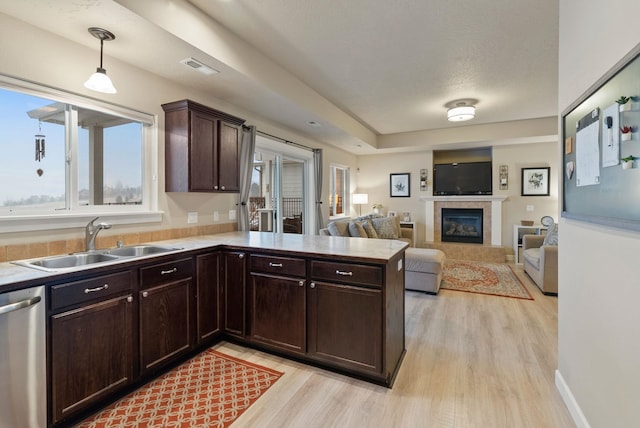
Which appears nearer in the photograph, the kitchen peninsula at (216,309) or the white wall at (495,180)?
the kitchen peninsula at (216,309)

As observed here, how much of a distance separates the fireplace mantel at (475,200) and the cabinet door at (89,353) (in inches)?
259

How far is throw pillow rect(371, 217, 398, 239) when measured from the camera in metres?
5.86

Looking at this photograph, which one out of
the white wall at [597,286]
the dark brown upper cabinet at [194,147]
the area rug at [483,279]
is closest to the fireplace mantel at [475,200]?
the area rug at [483,279]

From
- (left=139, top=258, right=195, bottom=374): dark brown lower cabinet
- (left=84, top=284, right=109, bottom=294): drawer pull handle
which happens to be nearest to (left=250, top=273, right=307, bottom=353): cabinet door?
(left=139, top=258, right=195, bottom=374): dark brown lower cabinet

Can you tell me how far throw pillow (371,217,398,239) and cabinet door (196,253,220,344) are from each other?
3719 mm

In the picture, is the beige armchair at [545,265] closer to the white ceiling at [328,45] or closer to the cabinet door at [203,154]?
the white ceiling at [328,45]

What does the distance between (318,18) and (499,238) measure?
617 centimetres

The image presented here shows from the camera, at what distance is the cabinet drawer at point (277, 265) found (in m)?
2.39

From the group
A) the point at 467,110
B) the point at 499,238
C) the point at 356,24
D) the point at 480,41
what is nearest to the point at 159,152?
the point at 356,24

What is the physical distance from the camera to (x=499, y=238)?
263 inches

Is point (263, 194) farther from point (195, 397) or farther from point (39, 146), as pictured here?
point (195, 397)

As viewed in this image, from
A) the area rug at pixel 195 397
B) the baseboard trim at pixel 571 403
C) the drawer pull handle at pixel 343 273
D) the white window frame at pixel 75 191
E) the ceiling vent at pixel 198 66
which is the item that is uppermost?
the ceiling vent at pixel 198 66

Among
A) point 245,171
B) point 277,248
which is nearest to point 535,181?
point 245,171

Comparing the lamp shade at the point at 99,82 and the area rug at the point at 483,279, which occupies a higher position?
the lamp shade at the point at 99,82
